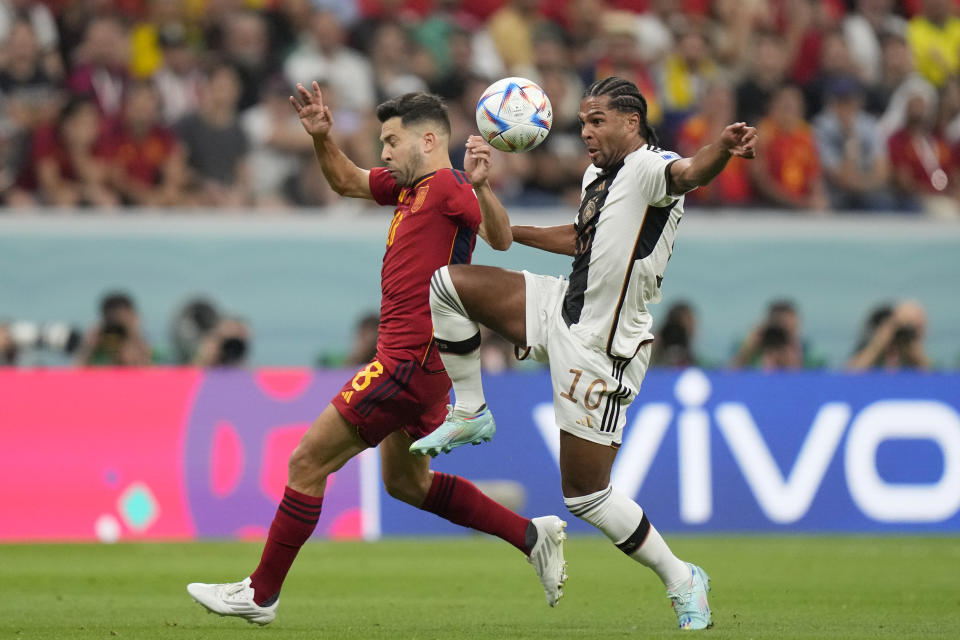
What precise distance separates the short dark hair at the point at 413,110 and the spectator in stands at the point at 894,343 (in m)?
8.12

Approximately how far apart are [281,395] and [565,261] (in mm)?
3388

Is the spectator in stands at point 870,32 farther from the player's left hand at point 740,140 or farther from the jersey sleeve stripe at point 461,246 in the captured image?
the player's left hand at point 740,140

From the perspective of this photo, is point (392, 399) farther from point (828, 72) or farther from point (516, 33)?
point (828, 72)

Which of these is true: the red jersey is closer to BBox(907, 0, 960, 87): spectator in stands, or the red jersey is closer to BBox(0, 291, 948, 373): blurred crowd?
BBox(0, 291, 948, 373): blurred crowd

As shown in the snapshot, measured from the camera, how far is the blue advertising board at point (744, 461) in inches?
509

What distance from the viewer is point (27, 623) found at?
743cm

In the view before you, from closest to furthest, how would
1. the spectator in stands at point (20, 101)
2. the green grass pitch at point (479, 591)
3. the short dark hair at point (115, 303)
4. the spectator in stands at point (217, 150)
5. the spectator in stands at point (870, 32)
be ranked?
the green grass pitch at point (479, 591) < the short dark hair at point (115, 303) < the spectator in stands at point (20, 101) < the spectator in stands at point (217, 150) < the spectator in stands at point (870, 32)

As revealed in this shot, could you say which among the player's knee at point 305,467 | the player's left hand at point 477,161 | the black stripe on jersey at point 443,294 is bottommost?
the player's knee at point 305,467

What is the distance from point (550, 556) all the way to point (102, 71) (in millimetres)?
Result: 9621

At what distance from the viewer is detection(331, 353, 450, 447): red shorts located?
7176 mm

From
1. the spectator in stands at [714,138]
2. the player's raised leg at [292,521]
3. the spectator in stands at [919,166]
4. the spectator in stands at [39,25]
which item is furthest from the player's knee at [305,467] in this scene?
the spectator in stands at [919,166]

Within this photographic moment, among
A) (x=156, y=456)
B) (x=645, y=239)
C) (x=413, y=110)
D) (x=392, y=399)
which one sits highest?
(x=413, y=110)

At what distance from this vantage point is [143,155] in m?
14.9

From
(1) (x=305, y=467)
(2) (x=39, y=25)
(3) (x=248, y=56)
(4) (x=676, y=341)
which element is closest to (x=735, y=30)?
(4) (x=676, y=341)
